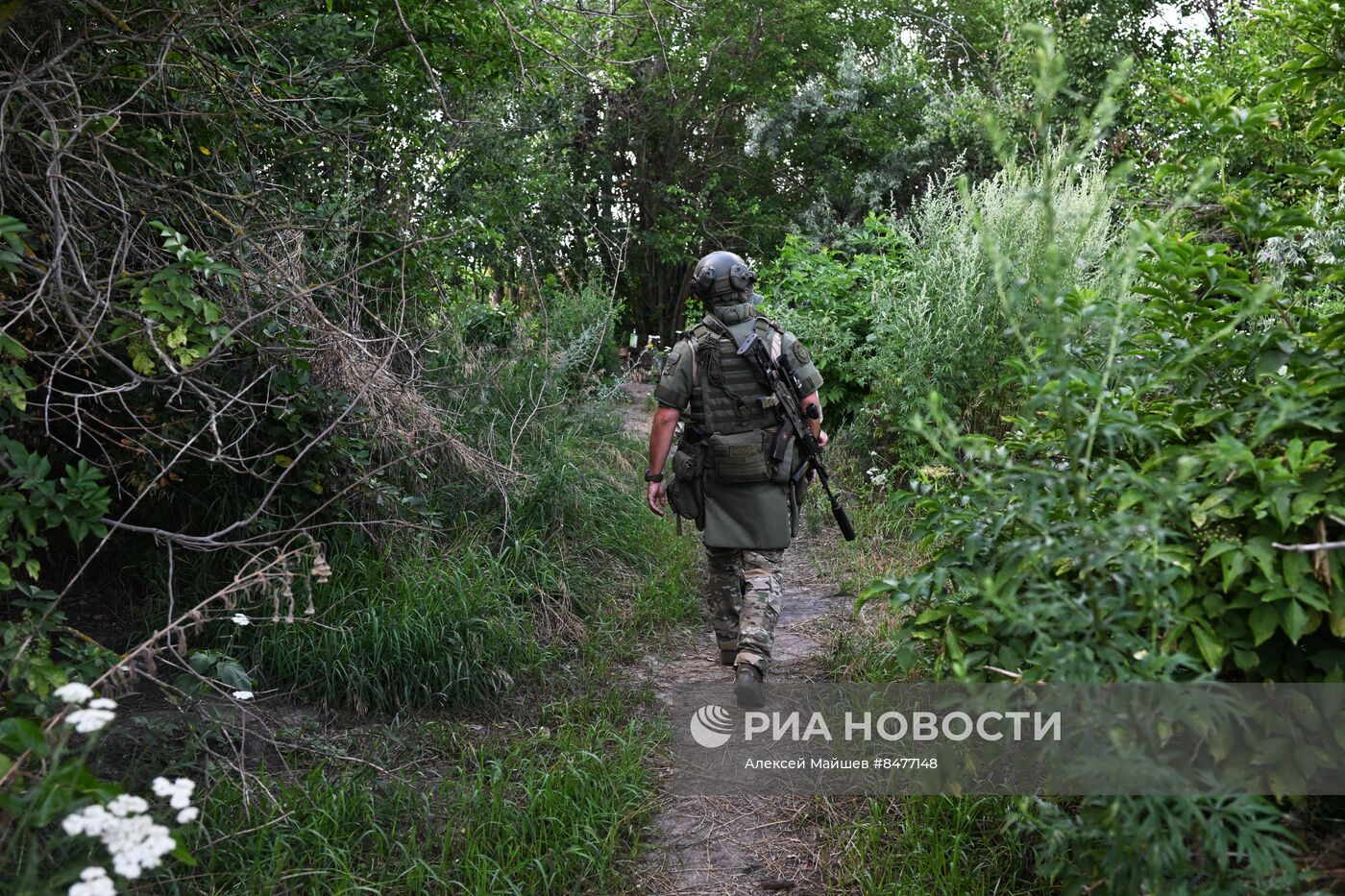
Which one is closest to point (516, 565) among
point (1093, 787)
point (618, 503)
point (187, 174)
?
point (618, 503)

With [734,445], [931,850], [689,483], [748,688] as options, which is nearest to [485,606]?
[689,483]

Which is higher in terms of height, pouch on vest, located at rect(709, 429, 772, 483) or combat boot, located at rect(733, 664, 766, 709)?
pouch on vest, located at rect(709, 429, 772, 483)

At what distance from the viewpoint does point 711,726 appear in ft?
14.0

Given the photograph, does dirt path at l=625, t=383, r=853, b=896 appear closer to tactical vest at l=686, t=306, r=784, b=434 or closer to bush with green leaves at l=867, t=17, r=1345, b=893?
bush with green leaves at l=867, t=17, r=1345, b=893

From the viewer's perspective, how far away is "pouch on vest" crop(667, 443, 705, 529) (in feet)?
15.1

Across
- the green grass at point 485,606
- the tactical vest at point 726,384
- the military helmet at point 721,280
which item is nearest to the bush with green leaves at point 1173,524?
the tactical vest at point 726,384

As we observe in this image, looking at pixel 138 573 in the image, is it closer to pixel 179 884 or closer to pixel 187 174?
pixel 187 174

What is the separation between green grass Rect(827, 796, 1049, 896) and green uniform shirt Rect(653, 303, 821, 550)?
4.88 feet

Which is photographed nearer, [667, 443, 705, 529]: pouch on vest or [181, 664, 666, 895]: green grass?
[181, 664, 666, 895]: green grass

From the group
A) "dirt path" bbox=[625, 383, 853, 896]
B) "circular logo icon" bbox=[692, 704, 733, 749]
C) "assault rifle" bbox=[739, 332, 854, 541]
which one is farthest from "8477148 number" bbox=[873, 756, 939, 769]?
"assault rifle" bbox=[739, 332, 854, 541]

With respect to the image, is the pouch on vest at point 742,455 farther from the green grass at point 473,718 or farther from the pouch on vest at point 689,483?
the green grass at point 473,718

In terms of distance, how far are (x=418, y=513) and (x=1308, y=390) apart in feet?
12.2

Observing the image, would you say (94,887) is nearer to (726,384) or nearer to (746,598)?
(746,598)

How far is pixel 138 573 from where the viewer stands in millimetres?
4430
